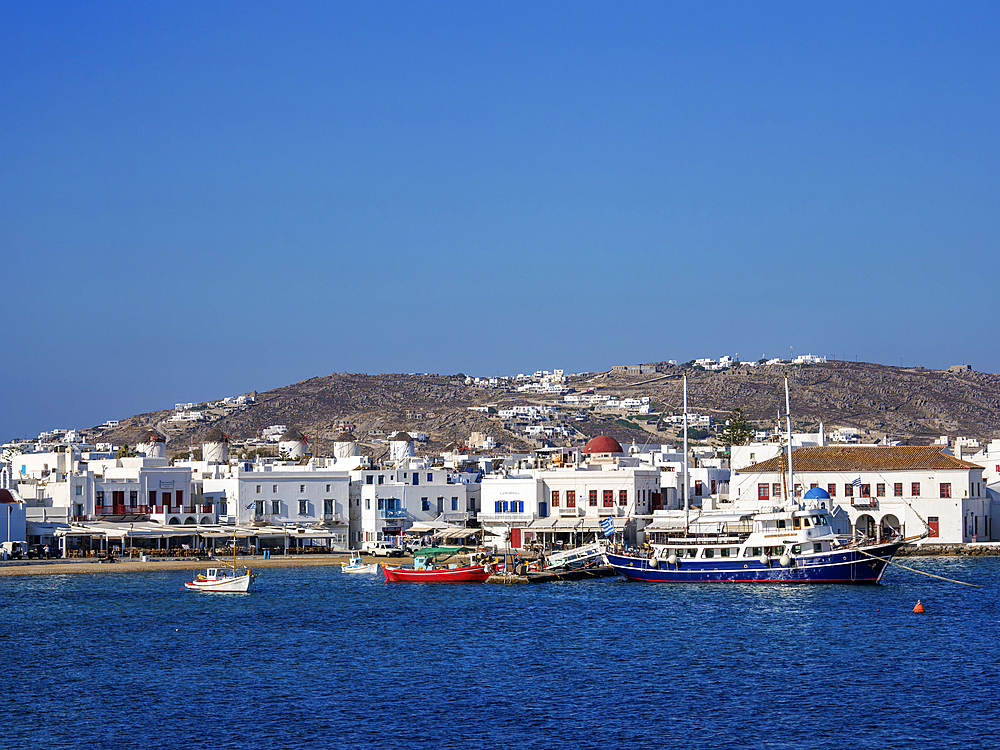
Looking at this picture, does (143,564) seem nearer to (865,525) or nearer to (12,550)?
(12,550)

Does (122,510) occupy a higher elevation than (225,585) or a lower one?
higher

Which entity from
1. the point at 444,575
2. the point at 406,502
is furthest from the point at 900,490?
the point at 406,502

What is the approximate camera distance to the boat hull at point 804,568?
2677 inches

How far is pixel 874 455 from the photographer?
89.4m

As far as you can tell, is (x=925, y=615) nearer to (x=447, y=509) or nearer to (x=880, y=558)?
(x=880, y=558)

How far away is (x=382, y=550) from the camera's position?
8650 cm

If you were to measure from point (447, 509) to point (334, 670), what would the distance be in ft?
170

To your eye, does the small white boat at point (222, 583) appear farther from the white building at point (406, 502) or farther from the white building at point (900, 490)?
the white building at point (900, 490)

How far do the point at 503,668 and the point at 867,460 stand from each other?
169 ft

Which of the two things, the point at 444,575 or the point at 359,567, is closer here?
the point at 444,575

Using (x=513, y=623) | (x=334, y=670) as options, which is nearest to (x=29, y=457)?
(x=513, y=623)

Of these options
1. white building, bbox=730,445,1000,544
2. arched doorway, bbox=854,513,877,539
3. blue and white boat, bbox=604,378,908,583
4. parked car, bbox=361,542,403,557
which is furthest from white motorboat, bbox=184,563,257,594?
arched doorway, bbox=854,513,877,539

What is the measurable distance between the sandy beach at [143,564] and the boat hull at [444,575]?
7053mm

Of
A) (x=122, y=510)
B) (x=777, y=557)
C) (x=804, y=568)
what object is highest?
(x=122, y=510)
